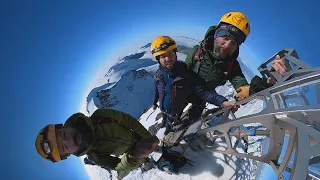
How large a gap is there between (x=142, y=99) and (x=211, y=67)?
11.7ft

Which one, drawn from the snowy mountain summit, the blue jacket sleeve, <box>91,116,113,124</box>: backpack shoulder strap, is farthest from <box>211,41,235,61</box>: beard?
the snowy mountain summit

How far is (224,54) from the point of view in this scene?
87.0 inches

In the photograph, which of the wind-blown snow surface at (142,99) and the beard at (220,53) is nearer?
the beard at (220,53)

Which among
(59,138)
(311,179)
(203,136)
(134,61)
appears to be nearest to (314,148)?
(311,179)

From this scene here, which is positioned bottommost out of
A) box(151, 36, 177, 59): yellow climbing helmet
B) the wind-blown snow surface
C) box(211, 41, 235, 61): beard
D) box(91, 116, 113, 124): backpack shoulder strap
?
the wind-blown snow surface

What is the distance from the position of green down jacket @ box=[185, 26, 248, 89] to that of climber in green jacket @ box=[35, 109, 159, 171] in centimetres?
88

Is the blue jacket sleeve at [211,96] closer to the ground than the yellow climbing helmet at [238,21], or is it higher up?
closer to the ground

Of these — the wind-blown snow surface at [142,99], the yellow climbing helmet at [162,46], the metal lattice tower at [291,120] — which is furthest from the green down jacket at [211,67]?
the wind-blown snow surface at [142,99]

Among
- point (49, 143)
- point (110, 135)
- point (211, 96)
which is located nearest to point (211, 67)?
point (211, 96)

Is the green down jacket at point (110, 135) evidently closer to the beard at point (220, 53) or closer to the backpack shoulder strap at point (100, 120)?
the backpack shoulder strap at point (100, 120)

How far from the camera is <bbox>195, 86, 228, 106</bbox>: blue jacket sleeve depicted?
224 centimetres

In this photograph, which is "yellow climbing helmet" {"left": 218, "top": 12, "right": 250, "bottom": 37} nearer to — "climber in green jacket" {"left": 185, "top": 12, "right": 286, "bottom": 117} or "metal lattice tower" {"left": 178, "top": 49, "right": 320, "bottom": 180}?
"climber in green jacket" {"left": 185, "top": 12, "right": 286, "bottom": 117}

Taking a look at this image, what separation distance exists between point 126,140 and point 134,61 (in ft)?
13.6

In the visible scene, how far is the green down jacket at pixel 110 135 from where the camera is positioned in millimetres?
1411
